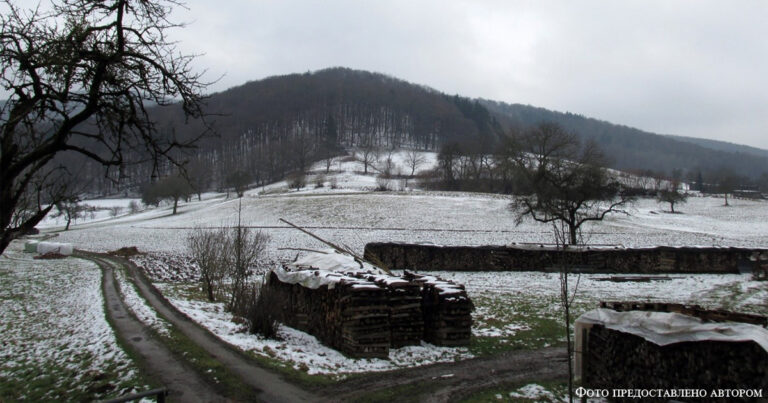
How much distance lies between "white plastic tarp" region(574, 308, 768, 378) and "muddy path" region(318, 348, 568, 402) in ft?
5.34

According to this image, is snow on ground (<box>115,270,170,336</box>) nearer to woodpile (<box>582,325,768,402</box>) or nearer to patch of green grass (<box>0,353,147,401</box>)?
patch of green grass (<box>0,353,147,401</box>)

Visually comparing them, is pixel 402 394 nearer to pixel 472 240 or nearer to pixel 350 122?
pixel 472 240

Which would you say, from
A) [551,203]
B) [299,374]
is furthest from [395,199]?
[299,374]

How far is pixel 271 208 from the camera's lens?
60844 millimetres

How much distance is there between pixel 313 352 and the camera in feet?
37.4

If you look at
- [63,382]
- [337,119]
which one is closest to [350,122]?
[337,119]

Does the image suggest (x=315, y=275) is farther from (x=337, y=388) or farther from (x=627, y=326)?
(x=627, y=326)

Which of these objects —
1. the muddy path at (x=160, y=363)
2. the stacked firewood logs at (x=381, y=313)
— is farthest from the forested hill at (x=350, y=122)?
the stacked firewood logs at (x=381, y=313)

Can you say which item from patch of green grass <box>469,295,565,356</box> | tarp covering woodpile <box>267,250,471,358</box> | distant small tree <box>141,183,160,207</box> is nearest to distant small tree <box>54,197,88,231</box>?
tarp covering woodpile <box>267,250,471,358</box>

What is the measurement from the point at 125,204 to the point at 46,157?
10972cm

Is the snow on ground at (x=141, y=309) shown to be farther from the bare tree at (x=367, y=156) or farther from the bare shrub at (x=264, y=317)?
the bare tree at (x=367, y=156)

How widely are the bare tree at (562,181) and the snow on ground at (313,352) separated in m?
21.8

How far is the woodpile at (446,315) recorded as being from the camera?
12.2 meters

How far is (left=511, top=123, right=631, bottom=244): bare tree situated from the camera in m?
34.6
